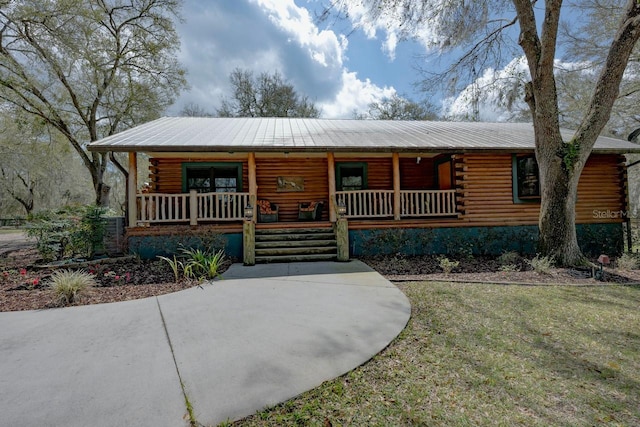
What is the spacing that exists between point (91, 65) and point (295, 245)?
46.8 ft

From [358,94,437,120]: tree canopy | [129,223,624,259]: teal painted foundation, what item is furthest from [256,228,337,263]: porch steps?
[358,94,437,120]: tree canopy

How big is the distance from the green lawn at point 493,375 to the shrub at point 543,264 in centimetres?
190

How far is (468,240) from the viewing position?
866 cm

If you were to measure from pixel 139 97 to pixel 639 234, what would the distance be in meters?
23.4

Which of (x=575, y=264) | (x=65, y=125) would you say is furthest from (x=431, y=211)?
(x=65, y=125)

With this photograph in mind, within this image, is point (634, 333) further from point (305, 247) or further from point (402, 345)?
point (305, 247)

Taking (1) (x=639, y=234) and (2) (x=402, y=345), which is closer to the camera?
(2) (x=402, y=345)

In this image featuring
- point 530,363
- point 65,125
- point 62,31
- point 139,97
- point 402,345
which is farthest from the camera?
point 139,97

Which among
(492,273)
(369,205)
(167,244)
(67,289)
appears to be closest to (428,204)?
(369,205)

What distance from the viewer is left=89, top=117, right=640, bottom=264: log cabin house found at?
25.3 feet

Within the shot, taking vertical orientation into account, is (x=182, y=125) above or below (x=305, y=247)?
above

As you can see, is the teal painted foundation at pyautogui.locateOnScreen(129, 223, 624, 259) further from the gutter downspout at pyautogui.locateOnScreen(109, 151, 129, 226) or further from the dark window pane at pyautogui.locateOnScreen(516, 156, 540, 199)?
the dark window pane at pyautogui.locateOnScreen(516, 156, 540, 199)

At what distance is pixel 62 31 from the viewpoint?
11820 mm

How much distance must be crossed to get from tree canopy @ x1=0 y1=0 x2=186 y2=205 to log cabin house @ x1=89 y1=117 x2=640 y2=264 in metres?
6.50
